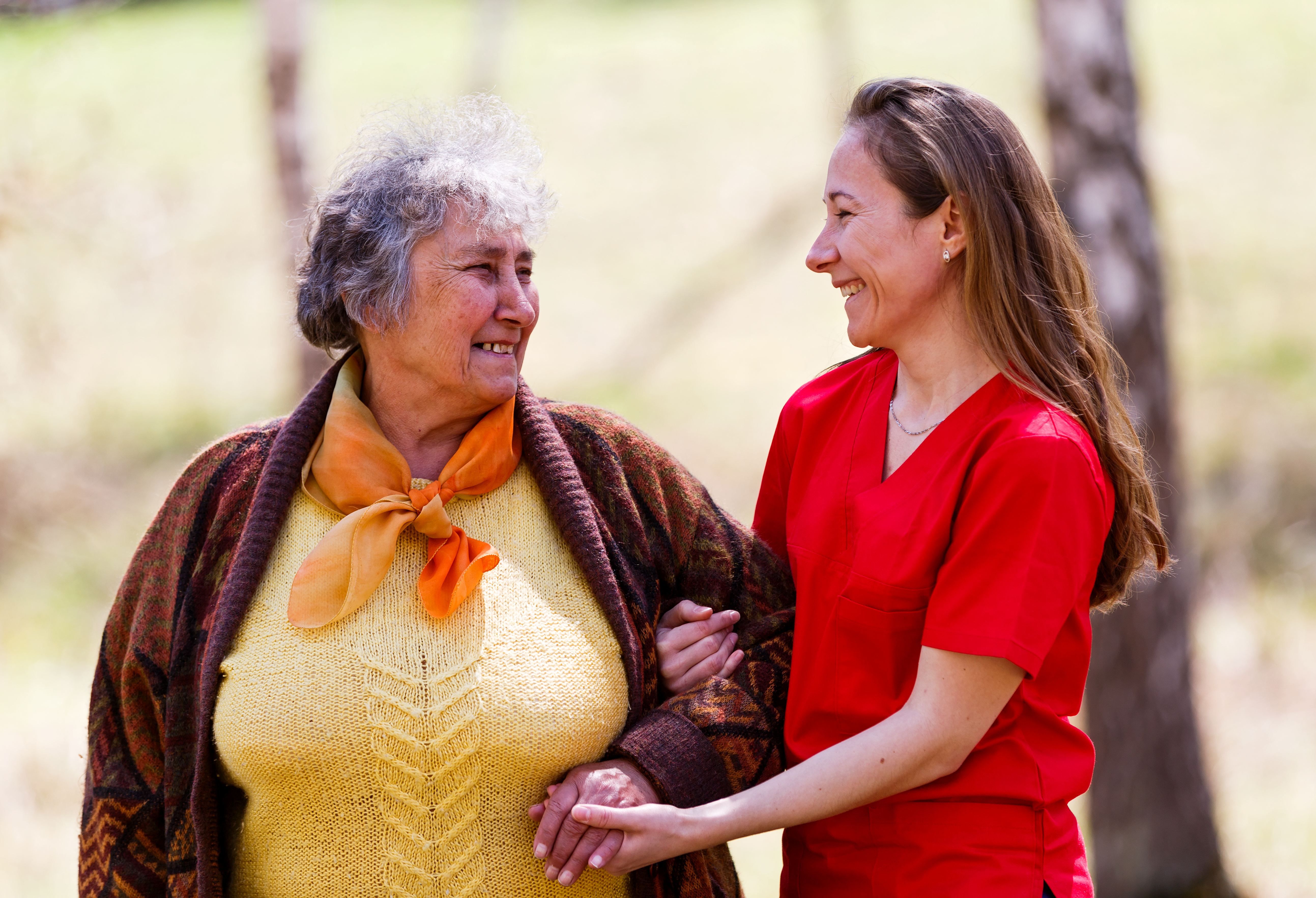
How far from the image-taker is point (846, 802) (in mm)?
2080

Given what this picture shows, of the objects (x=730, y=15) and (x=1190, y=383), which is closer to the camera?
(x=1190, y=383)

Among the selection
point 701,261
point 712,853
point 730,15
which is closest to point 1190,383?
point 701,261

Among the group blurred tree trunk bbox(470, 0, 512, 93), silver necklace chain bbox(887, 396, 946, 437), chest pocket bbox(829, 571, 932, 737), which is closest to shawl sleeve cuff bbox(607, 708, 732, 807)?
chest pocket bbox(829, 571, 932, 737)

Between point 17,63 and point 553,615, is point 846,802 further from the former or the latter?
point 17,63

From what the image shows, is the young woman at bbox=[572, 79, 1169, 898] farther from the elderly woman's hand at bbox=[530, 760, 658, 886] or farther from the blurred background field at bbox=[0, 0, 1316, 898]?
the blurred background field at bbox=[0, 0, 1316, 898]

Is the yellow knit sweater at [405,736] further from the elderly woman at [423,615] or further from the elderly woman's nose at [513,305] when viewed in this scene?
the elderly woman's nose at [513,305]

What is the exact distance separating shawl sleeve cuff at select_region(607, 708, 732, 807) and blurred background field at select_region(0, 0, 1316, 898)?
2.81 ft

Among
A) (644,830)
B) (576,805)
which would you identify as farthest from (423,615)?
(644,830)

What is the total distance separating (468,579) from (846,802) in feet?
2.63

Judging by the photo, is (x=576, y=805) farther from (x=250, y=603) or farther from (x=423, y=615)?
(x=250, y=603)

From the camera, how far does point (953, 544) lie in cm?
205

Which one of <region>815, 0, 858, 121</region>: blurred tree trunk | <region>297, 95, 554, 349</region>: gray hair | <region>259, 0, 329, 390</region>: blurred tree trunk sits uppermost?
<region>815, 0, 858, 121</region>: blurred tree trunk

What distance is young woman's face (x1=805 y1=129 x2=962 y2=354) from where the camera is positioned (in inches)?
85.1

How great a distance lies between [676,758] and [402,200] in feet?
3.92
